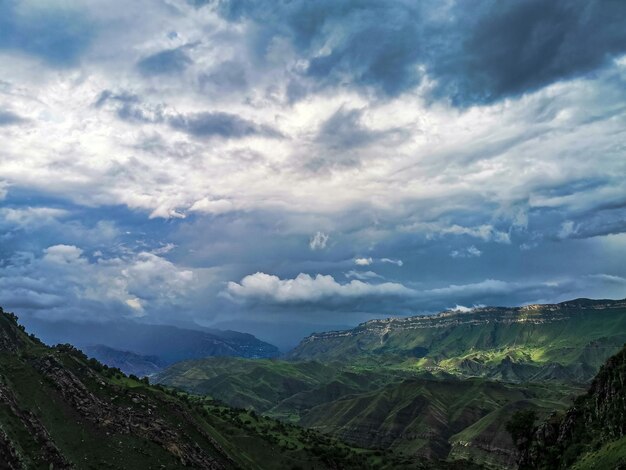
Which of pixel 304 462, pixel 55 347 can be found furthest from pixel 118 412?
pixel 304 462

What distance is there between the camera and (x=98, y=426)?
139m

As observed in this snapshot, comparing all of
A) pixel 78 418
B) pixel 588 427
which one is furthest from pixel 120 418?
pixel 588 427

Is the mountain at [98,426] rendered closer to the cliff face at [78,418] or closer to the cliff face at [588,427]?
the cliff face at [78,418]

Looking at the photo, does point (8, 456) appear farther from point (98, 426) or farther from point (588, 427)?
point (588, 427)

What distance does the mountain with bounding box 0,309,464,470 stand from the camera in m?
123

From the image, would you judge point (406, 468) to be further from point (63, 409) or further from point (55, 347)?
point (55, 347)

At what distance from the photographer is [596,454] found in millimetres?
91125

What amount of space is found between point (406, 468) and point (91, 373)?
12041 centimetres

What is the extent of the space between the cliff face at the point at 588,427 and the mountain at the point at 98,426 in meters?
87.9

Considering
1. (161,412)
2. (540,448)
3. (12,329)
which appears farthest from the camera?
(12,329)

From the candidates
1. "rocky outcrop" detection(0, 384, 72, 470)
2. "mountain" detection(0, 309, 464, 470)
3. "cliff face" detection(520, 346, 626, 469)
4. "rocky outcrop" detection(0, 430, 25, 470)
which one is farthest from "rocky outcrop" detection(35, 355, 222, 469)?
"cliff face" detection(520, 346, 626, 469)

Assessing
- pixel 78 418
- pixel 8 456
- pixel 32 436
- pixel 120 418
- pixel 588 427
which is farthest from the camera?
pixel 120 418

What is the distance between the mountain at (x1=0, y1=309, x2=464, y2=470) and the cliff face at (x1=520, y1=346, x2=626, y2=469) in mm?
87913

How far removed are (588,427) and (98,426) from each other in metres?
121
